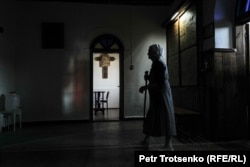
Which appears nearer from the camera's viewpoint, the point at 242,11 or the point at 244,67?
the point at 242,11

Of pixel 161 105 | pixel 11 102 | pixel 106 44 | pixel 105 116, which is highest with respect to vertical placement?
pixel 106 44

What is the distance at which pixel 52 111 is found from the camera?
6.46 meters

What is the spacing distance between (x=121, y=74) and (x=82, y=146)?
3.29 metres

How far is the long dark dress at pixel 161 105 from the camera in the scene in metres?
3.21

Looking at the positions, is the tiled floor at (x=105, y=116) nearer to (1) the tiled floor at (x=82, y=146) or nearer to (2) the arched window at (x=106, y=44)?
(1) the tiled floor at (x=82, y=146)

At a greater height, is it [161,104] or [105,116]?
[161,104]

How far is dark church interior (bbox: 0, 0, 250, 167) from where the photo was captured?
3.93 m

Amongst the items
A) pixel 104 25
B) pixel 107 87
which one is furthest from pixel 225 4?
pixel 107 87

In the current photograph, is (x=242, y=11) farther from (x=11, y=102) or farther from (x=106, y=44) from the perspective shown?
(x=11, y=102)

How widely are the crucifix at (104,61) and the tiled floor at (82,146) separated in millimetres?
5700

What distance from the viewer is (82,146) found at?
3863mm

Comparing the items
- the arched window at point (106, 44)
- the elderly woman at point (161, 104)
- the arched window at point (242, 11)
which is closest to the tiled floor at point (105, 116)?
the arched window at point (106, 44)

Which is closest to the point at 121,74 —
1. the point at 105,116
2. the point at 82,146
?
the point at 105,116

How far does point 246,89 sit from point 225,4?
1611 millimetres
